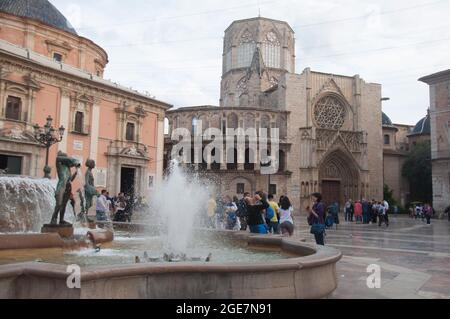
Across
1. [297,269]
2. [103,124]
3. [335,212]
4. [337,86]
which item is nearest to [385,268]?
[297,269]

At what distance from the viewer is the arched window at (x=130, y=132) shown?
2799 centimetres

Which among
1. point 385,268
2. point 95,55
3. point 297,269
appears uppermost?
point 95,55

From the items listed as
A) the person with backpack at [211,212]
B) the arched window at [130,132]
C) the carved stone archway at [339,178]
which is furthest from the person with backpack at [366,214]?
the arched window at [130,132]

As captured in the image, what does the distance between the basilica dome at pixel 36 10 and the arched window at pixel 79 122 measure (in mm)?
6677

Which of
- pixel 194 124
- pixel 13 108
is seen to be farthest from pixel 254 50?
pixel 13 108

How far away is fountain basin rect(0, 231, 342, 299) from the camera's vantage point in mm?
3586

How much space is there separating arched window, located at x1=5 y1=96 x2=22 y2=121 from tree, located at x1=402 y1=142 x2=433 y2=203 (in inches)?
1562

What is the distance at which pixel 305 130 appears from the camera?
129 feet

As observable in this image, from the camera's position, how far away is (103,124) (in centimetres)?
2642

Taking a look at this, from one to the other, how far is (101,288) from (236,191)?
32.9 m

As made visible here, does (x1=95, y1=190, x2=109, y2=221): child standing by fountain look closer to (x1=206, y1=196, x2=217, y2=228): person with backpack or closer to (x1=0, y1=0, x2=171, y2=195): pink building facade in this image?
(x1=206, y1=196, x2=217, y2=228): person with backpack

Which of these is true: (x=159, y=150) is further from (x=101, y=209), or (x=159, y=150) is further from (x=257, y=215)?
(x=257, y=215)

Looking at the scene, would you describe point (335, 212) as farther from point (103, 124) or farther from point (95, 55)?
point (95, 55)

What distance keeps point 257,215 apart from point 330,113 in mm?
35187
